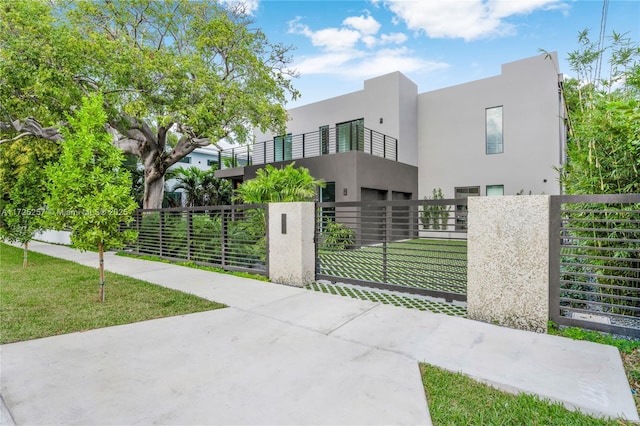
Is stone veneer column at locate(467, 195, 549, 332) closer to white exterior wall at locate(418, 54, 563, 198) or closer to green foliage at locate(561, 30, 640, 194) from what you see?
green foliage at locate(561, 30, 640, 194)

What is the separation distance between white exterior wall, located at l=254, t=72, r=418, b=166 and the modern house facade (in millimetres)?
46

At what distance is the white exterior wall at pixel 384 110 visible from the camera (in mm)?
14820

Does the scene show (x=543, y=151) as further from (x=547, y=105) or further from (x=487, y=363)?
(x=487, y=363)

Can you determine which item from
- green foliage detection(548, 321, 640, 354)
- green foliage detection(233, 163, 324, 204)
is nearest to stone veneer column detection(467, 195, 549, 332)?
green foliage detection(548, 321, 640, 354)

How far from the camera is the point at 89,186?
→ 4.96 meters

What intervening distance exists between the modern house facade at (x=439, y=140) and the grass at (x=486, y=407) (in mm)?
9476

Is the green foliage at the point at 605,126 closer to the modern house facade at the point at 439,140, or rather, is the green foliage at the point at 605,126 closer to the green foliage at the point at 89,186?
the green foliage at the point at 89,186

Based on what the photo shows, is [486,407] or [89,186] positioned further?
[89,186]

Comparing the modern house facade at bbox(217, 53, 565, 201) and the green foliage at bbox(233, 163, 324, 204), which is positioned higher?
the modern house facade at bbox(217, 53, 565, 201)

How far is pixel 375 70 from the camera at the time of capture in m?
15.4

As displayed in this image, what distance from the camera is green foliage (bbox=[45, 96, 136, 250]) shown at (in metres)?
4.82

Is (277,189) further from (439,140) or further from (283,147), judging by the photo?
(439,140)

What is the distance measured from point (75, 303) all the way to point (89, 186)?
1.80 m

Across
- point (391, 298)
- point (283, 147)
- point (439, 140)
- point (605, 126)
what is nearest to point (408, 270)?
point (391, 298)
